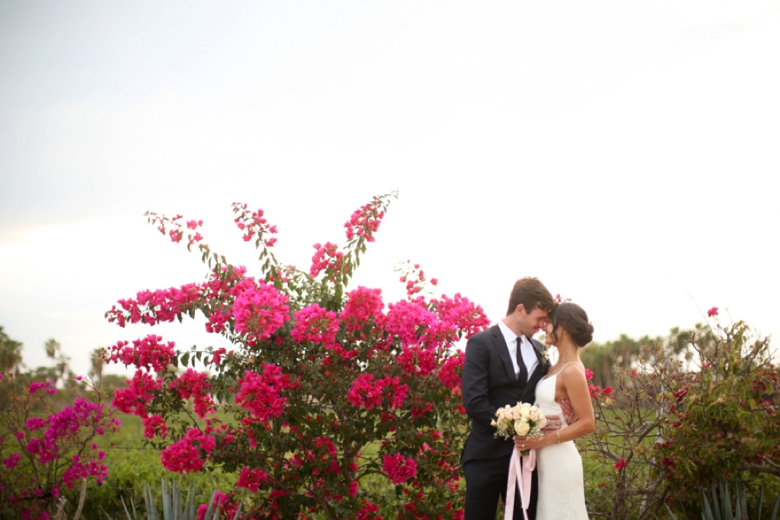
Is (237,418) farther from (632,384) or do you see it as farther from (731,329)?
(731,329)

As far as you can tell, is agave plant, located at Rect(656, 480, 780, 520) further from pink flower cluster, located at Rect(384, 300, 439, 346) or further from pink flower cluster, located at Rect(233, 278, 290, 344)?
pink flower cluster, located at Rect(233, 278, 290, 344)

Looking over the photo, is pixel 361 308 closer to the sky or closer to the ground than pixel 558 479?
closer to the sky

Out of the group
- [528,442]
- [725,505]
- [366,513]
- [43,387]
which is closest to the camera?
[528,442]

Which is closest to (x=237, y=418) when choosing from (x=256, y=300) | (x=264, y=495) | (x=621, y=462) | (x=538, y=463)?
(x=264, y=495)

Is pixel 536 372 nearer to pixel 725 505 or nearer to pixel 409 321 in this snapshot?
pixel 409 321

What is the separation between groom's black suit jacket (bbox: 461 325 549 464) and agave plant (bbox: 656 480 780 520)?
70.9 inches

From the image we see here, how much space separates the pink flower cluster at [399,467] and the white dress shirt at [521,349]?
140 centimetres

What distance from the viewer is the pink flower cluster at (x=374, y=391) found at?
498cm

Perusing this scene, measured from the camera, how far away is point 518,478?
13.4 ft

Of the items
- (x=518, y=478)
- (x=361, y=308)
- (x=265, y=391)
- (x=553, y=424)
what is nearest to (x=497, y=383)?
(x=553, y=424)

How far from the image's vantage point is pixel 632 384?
19.5 feet

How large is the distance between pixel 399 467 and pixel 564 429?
1.64m

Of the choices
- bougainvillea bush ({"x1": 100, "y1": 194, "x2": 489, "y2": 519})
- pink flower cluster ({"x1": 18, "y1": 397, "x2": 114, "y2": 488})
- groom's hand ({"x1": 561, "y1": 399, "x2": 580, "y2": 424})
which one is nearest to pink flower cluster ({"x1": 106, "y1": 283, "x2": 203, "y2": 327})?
bougainvillea bush ({"x1": 100, "y1": 194, "x2": 489, "y2": 519})

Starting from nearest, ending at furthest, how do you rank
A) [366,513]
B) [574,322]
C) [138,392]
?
[574,322] < [366,513] < [138,392]
